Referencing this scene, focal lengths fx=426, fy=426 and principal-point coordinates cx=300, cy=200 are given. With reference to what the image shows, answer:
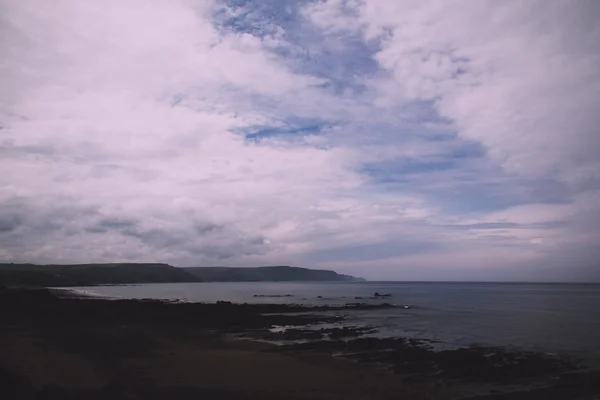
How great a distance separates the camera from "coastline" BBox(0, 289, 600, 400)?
1457 cm

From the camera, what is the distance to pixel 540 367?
20.3 meters

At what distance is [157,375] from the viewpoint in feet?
53.5

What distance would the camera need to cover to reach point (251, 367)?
18.8 meters

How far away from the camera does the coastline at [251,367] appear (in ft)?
47.8

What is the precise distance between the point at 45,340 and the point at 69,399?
14451 mm

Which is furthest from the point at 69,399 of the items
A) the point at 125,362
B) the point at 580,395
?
the point at 580,395

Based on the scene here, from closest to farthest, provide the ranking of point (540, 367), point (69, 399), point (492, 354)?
point (69, 399) < point (540, 367) < point (492, 354)

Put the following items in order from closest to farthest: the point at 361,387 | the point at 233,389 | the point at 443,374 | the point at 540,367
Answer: the point at 233,389
the point at 361,387
the point at 443,374
the point at 540,367

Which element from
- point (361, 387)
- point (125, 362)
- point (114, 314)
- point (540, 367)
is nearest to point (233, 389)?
point (361, 387)

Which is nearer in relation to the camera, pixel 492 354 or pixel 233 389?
pixel 233 389

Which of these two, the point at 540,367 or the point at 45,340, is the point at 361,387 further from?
the point at 45,340

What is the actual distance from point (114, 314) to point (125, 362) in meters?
23.9

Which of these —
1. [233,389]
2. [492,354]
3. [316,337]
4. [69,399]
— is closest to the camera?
[69,399]

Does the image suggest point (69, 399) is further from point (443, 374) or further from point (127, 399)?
point (443, 374)
